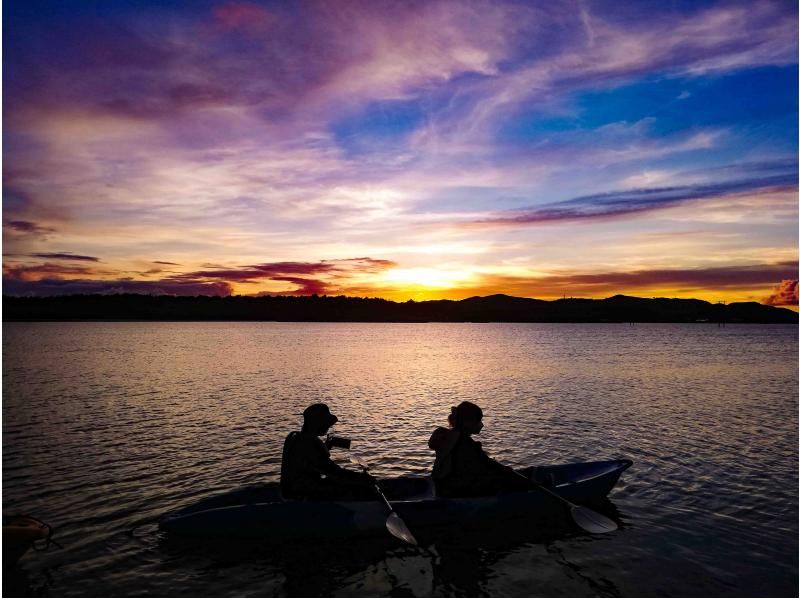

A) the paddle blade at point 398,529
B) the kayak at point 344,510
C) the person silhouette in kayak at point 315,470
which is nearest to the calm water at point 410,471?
the kayak at point 344,510

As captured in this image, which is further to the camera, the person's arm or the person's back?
the person's arm

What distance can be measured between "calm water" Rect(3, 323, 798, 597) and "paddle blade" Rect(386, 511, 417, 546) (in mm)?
568

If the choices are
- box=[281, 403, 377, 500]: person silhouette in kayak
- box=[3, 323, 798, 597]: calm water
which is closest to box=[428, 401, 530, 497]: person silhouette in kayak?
box=[3, 323, 798, 597]: calm water

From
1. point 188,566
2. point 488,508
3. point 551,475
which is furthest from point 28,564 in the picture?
point 551,475

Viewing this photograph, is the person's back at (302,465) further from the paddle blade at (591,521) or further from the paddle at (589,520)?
the paddle blade at (591,521)

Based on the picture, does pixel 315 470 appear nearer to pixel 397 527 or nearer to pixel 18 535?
pixel 397 527

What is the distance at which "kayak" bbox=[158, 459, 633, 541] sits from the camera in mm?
11492

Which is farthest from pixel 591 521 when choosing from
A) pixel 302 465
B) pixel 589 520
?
pixel 302 465

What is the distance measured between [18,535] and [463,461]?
354 inches

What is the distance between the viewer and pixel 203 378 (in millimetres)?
42719

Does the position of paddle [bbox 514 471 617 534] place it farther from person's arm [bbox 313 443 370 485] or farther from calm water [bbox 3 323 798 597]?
person's arm [bbox 313 443 370 485]

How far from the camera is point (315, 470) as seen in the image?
1180 cm

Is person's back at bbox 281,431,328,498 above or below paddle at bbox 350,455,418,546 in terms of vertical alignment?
above

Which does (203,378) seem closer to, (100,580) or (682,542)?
(100,580)
